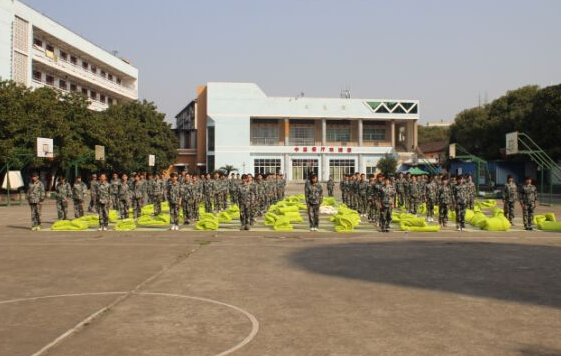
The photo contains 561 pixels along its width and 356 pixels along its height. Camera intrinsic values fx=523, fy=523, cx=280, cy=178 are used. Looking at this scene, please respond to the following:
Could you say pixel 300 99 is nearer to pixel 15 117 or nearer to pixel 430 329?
pixel 15 117

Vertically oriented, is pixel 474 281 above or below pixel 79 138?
below

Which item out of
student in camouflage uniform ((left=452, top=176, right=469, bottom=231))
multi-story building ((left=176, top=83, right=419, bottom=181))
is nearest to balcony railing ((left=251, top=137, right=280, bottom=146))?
multi-story building ((left=176, top=83, right=419, bottom=181))

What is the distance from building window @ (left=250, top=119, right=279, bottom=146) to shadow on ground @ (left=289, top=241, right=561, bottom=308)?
62087mm

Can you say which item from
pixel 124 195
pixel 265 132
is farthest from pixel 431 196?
pixel 265 132

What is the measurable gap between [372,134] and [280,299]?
71.9 metres

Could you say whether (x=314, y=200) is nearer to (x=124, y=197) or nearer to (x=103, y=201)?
(x=103, y=201)

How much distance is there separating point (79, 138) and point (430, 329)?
36870 mm

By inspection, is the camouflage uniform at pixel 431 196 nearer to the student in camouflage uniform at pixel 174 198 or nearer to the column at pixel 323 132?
the student in camouflage uniform at pixel 174 198

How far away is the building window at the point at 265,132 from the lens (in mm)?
74500

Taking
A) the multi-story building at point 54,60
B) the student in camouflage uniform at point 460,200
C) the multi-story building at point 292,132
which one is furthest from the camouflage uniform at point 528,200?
the multi-story building at point 292,132

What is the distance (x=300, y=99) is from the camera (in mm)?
72375

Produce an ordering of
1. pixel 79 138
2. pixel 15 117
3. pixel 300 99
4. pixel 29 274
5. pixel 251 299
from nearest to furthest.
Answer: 1. pixel 251 299
2. pixel 29 274
3. pixel 15 117
4. pixel 79 138
5. pixel 300 99

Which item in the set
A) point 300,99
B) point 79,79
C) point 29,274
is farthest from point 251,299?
point 300,99

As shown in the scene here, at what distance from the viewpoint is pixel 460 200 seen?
1634 centimetres
